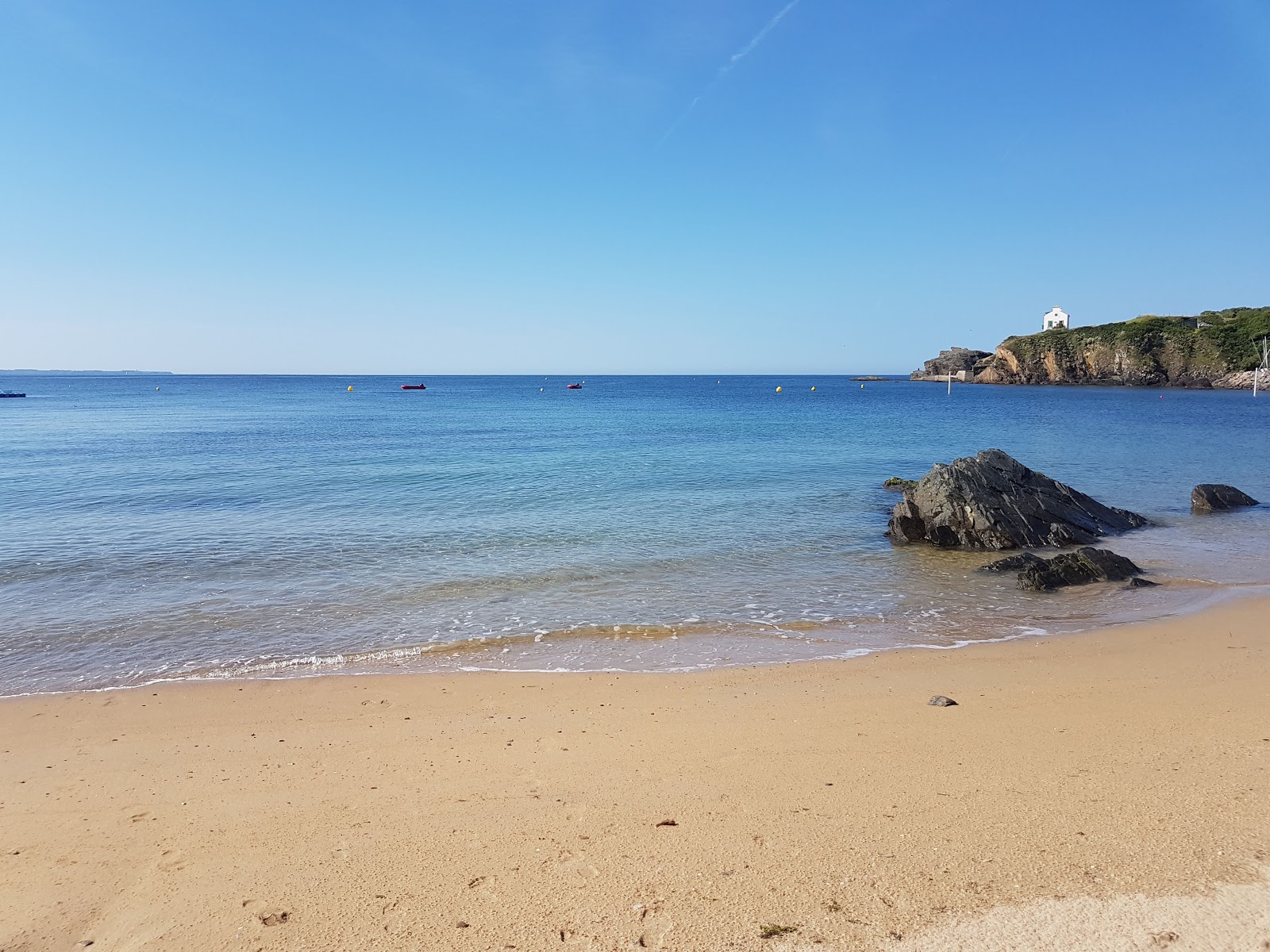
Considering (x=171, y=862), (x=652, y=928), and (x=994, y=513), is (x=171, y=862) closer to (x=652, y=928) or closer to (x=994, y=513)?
(x=652, y=928)

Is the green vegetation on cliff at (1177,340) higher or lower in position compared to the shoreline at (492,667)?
higher

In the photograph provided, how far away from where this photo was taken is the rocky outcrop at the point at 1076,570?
13.7 meters

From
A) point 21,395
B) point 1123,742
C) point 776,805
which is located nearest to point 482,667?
point 776,805

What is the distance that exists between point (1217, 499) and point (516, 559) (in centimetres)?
1929

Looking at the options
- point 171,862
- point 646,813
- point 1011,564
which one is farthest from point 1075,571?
point 171,862

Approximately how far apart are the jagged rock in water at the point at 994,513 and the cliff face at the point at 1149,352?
108845mm

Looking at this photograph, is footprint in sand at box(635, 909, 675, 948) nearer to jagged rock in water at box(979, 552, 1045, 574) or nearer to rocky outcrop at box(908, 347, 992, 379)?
→ jagged rock in water at box(979, 552, 1045, 574)

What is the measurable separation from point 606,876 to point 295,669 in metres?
6.52

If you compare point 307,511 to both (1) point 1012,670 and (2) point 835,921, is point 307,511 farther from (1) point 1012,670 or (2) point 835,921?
(2) point 835,921

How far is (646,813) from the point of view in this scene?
5.73 meters

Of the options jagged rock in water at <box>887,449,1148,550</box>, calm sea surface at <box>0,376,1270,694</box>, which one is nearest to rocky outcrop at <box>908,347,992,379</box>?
calm sea surface at <box>0,376,1270,694</box>

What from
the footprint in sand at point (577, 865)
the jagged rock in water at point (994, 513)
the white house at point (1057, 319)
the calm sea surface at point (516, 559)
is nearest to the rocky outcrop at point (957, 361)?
the white house at point (1057, 319)

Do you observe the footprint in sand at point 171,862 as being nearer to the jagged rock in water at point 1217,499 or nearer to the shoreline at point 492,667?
the shoreline at point 492,667

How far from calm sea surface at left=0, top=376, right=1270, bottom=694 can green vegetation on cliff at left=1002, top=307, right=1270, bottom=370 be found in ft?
278
